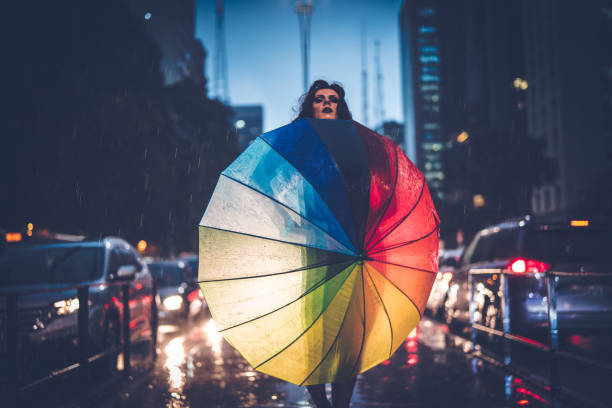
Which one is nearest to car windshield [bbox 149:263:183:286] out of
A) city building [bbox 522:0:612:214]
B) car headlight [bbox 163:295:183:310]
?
car headlight [bbox 163:295:183:310]

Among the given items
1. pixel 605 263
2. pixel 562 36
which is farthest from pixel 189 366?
pixel 562 36

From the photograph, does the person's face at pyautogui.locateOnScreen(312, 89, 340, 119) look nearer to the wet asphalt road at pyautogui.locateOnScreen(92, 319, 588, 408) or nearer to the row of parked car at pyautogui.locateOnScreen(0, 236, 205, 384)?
the row of parked car at pyautogui.locateOnScreen(0, 236, 205, 384)

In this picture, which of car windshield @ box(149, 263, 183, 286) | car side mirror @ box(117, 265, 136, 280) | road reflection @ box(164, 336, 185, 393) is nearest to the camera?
road reflection @ box(164, 336, 185, 393)

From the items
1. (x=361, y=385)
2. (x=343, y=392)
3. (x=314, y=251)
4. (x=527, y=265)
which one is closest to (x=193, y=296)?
(x=527, y=265)

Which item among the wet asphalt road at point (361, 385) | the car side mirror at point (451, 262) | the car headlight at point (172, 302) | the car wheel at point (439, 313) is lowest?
the car wheel at point (439, 313)

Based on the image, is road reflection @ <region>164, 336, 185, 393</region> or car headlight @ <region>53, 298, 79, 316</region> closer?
car headlight @ <region>53, 298, 79, 316</region>

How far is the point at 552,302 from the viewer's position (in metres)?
7.24

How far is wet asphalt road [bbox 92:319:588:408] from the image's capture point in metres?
6.90

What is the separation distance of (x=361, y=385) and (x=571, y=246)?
140 inches

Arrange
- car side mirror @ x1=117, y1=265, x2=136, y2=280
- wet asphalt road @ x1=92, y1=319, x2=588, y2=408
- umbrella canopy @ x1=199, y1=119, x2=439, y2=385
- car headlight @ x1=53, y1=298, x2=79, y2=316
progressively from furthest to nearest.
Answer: car side mirror @ x1=117, y1=265, x2=136, y2=280
car headlight @ x1=53, y1=298, x2=79, y2=316
wet asphalt road @ x1=92, y1=319, x2=588, y2=408
umbrella canopy @ x1=199, y1=119, x2=439, y2=385

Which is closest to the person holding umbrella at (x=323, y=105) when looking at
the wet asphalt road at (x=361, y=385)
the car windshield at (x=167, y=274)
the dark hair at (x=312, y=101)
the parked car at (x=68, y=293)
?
the dark hair at (x=312, y=101)

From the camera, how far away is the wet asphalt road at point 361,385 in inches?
272

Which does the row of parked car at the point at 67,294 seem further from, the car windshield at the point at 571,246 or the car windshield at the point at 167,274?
the car windshield at the point at 571,246

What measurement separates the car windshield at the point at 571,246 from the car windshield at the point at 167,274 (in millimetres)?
10552
